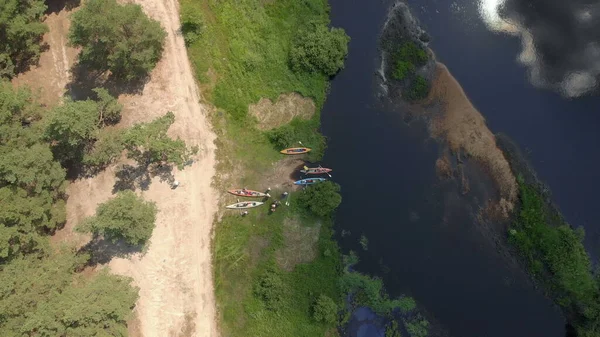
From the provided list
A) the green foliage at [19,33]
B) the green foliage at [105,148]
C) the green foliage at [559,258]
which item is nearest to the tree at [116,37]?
the green foliage at [19,33]

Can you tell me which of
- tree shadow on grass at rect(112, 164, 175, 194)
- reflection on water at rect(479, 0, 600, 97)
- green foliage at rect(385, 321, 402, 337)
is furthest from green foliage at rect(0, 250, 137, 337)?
reflection on water at rect(479, 0, 600, 97)

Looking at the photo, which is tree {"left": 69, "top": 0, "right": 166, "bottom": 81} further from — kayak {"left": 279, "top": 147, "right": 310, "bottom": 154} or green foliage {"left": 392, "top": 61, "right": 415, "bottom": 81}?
green foliage {"left": 392, "top": 61, "right": 415, "bottom": 81}

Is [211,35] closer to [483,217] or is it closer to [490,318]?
[483,217]

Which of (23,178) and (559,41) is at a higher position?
(559,41)

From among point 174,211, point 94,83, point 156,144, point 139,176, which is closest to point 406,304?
point 174,211

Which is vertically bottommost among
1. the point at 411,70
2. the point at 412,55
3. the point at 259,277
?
the point at 259,277

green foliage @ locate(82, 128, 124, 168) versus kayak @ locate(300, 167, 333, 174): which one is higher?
green foliage @ locate(82, 128, 124, 168)

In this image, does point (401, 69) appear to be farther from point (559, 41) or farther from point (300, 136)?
point (559, 41)
